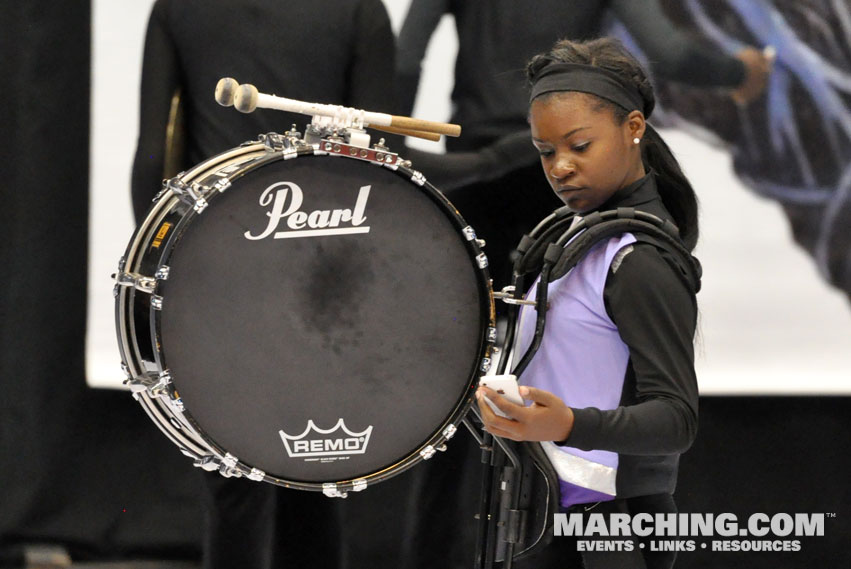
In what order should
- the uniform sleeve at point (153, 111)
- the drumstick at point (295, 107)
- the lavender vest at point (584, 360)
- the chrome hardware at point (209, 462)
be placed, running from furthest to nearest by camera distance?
the uniform sleeve at point (153, 111)
the chrome hardware at point (209, 462)
the drumstick at point (295, 107)
the lavender vest at point (584, 360)

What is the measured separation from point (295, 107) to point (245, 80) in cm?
86

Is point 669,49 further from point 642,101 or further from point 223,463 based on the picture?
point 223,463

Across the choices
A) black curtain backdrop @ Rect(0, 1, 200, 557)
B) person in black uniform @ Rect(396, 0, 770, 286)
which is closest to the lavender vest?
person in black uniform @ Rect(396, 0, 770, 286)

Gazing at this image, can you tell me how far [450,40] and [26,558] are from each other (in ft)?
6.45

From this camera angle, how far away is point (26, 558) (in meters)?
3.34

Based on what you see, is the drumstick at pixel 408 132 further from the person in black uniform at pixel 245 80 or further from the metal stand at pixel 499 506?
the person in black uniform at pixel 245 80

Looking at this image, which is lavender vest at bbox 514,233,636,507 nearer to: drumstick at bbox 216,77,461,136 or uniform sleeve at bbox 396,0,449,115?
drumstick at bbox 216,77,461,136

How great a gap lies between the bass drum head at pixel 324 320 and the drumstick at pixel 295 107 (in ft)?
0.26

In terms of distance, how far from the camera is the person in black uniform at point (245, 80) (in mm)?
2621

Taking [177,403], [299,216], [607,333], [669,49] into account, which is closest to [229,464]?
[177,403]

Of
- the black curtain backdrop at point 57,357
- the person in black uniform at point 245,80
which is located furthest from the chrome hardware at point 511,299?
the black curtain backdrop at point 57,357

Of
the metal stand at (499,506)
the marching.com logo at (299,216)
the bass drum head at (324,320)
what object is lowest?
the metal stand at (499,506)

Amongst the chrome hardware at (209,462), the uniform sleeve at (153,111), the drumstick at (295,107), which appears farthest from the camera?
the uniform sleeve at (153,111)

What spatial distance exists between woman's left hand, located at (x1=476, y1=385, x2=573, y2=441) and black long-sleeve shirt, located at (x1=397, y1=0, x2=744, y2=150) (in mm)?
1682
